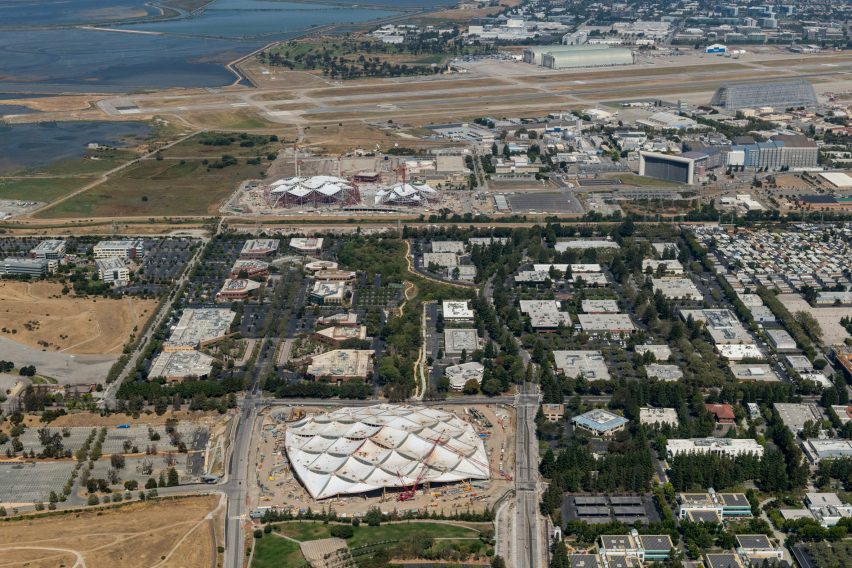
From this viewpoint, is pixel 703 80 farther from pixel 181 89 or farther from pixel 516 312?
pixel 516 312

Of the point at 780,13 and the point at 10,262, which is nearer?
the point at 10,262

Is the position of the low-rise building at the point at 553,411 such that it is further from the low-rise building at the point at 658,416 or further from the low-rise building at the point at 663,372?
the low-rise building at the point at 663,372

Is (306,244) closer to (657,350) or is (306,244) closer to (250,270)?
(250,270)

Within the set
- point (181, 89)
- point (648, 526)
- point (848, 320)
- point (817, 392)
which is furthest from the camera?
point (181, 89)

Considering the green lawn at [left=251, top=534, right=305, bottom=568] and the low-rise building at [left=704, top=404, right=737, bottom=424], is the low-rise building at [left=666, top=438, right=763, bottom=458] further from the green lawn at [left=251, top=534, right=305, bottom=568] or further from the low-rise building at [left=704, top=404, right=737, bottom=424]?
the green lawn at [left=251, top=534, right=305, bottom=568]

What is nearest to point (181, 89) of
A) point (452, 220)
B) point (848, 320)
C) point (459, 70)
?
point (459, 70)

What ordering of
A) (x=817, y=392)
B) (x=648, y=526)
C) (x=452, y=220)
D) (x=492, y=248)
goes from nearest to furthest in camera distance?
1. (x=648, y=526)
2. (x=817, y=392)
3. (x=492, y=248)
4. (x=452, y=220)
